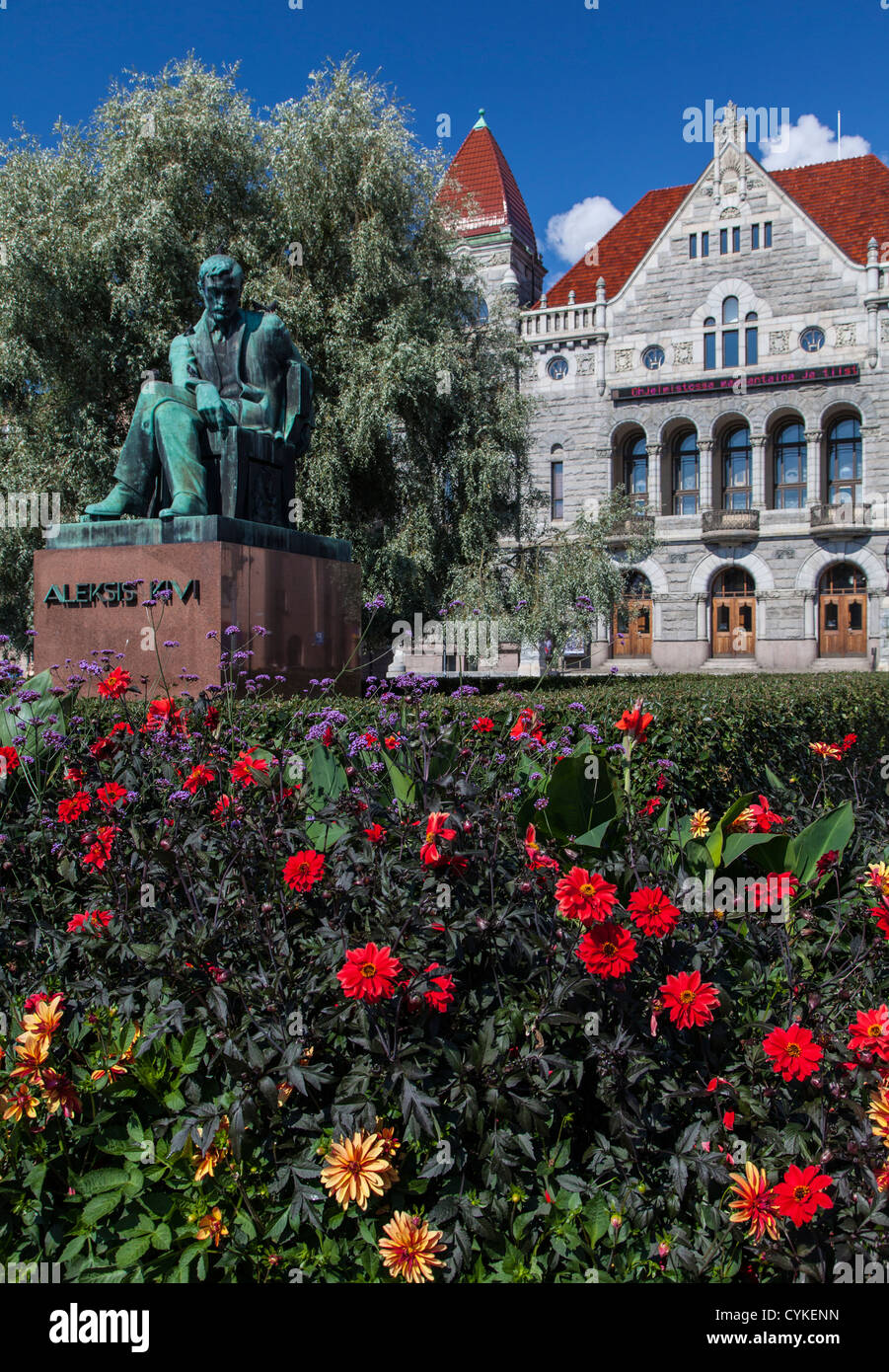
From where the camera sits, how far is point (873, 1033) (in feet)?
6.82

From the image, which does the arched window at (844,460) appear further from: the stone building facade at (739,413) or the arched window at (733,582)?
the arched window at (733,582)

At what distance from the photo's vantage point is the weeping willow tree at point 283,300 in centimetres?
1511

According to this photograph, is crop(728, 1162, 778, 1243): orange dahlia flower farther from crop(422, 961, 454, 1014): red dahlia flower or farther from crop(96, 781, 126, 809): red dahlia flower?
crop(96, 781, 126, 809): red dahlia flower

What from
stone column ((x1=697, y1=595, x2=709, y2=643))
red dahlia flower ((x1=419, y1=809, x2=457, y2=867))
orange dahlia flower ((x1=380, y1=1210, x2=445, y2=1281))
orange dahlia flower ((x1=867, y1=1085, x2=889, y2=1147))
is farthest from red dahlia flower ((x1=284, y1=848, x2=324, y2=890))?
stone column ((x1=697, y1=595, x2=709, y2=643))

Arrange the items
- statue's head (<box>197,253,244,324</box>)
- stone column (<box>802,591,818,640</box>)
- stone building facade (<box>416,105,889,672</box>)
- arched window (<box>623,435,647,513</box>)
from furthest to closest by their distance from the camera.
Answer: arched window (<box>623,435,647,513</box>) < stone column (<box>802,591,818,640</box>) < stone building facade (<box>416,105,889,672</box>) < statue's head (<box>197,253,244,324</box>)

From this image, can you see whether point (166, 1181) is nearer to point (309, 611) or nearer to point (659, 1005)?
point (659, 1005)

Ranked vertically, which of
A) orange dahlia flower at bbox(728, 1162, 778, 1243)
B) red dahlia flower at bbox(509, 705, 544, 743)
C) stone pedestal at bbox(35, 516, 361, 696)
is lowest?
orange dahlia flower at bbox(728, 1162, 778, 1243)

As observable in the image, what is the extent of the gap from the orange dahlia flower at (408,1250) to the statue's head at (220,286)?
802cm

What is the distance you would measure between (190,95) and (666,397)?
1995 centimetres

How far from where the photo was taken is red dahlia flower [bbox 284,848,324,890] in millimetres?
2373

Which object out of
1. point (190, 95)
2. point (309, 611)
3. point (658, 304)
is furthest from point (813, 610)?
point (309, 611)

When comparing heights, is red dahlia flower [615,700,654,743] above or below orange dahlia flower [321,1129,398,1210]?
above

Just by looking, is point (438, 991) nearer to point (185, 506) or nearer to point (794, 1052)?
point (794, 1052)

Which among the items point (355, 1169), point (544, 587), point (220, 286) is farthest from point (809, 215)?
point (355, 1169)
